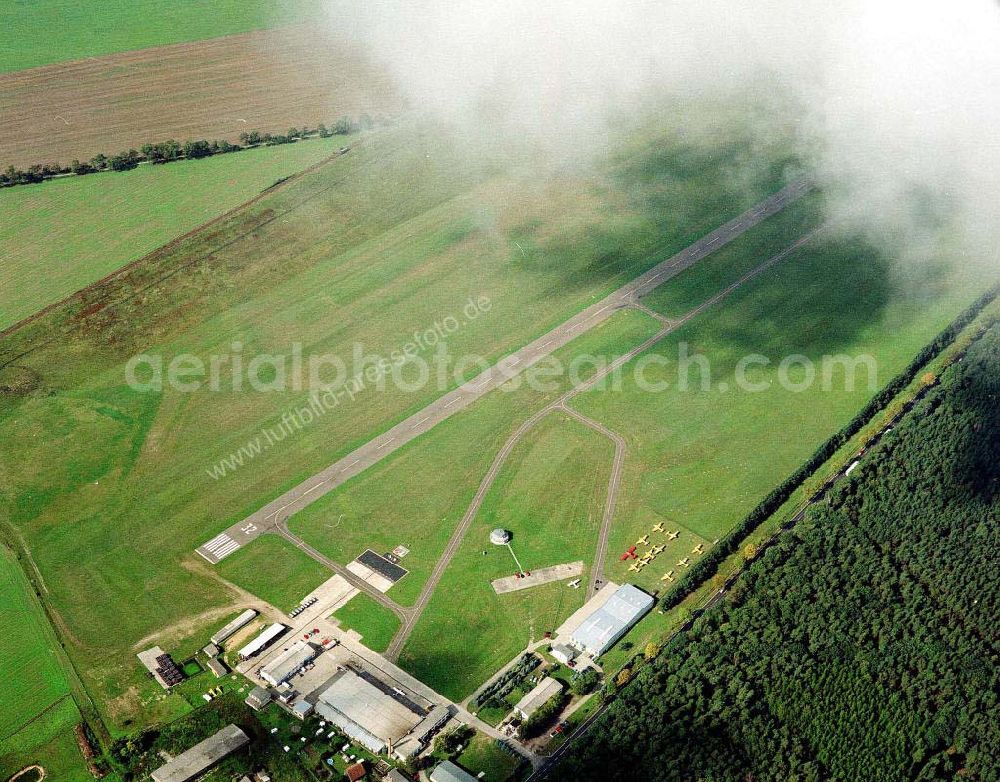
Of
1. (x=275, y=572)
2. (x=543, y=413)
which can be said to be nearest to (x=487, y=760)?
(x=275, y=572)

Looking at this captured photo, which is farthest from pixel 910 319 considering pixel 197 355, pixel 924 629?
pixel 197 355

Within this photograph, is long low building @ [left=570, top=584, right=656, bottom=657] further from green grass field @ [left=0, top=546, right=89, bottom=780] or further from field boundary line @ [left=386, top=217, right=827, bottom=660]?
green grass field @ [left=0, top=546, right=89, bottom=780]

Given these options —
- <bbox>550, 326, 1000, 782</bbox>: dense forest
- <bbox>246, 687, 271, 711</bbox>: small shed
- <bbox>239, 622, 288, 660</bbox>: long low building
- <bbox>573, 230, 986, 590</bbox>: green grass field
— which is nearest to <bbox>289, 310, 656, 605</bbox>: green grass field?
<bbox>239, 622, 288, 660</bbox>: long low building

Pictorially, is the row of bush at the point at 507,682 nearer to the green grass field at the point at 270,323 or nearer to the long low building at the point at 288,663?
the green grass field at the point at 270,323


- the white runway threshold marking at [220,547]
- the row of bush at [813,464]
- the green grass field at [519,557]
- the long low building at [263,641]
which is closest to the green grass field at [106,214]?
the white runway threshold marking at [220,547]

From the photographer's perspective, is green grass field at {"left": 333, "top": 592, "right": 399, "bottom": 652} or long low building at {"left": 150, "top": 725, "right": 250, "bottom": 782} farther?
green grass field at {"left": 333, "top": 592, "right": 399, "bottom": 652}

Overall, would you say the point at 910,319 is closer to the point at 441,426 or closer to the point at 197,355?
the point at 441,426
